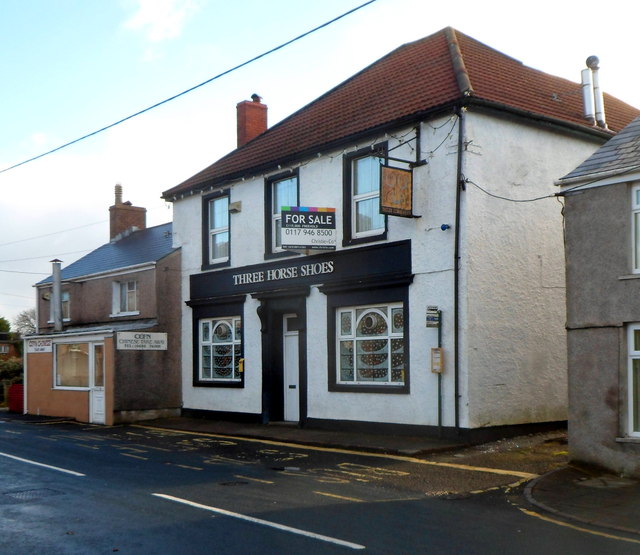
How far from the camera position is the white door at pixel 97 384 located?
2255 centimetres

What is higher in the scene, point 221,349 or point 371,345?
point 371,345

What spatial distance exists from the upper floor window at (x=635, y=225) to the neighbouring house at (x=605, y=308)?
0.05 feet

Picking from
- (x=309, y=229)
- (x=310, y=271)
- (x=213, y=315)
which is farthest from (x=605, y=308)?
(x=213, y=315)

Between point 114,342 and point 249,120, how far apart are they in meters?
8.43

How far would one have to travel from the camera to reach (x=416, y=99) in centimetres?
1697

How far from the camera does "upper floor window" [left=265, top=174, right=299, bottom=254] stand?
19.7 m

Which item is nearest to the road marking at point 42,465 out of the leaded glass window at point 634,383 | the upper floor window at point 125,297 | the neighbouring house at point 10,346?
the leaded glass window at point 634,383

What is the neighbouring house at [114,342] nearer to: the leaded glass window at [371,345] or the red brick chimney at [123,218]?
the red brick chimney at [123,218]

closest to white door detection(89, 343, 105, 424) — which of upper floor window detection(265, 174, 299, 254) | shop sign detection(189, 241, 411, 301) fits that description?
shop sign detection(189, 241, 411, 301)

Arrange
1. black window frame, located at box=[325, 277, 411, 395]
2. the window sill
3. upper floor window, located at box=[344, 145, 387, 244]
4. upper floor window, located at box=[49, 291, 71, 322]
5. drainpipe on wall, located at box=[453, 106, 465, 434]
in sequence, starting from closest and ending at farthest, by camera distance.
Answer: drainpipe on wall, located at box=[453, 106, 465, 434] < black window frame, located at box=[325, 277, 411, 395] < upper floor window, located at box=[344, 145, 387, 244] < the window sill < upper floor window, located at box=[49, 291, 71, 322]

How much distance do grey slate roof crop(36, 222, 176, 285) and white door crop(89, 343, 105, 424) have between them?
294cm

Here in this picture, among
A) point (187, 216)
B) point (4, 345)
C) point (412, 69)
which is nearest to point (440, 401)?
point (412, 69)

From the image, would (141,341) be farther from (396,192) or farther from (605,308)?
(605,308)

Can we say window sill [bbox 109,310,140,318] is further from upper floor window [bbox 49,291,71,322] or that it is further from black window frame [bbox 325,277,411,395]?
black window frame [bbox 325,277,411,395]
